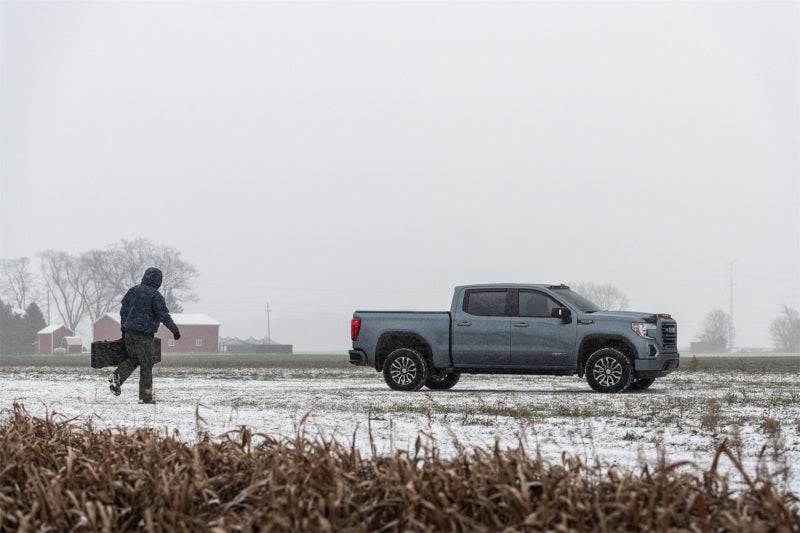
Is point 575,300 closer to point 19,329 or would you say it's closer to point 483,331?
point 483,331

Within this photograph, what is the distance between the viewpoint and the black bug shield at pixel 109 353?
15.0 m

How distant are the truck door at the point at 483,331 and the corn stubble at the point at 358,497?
1197cm

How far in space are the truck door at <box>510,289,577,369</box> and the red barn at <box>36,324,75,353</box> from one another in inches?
4399

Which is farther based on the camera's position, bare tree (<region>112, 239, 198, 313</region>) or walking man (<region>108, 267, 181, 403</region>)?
bare tree (<region>112, 239, 198, 313</region>)

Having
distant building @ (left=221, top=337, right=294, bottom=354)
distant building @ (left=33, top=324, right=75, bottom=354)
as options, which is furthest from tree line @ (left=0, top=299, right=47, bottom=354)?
distant building @ (left=221, top=337, right=294, bottom=354)

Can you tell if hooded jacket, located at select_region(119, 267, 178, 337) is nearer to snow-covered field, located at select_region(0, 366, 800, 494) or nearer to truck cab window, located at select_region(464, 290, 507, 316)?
snow-covered field, located at select_region(0, 366, 800, 494)

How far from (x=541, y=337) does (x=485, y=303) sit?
1.20 metres

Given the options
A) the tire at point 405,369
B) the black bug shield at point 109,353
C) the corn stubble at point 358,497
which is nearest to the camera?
the corn stubble at point 358,497

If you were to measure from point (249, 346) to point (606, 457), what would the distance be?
387 ft

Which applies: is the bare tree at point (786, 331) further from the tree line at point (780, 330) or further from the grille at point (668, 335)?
the grille at point (668, 335)

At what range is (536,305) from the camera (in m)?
18.5

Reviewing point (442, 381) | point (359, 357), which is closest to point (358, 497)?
point (359, 357)

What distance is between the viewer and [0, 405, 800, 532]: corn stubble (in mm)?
5023

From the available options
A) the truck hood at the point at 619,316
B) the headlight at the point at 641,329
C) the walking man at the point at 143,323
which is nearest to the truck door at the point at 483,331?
the truck hood at the point at 619,316
